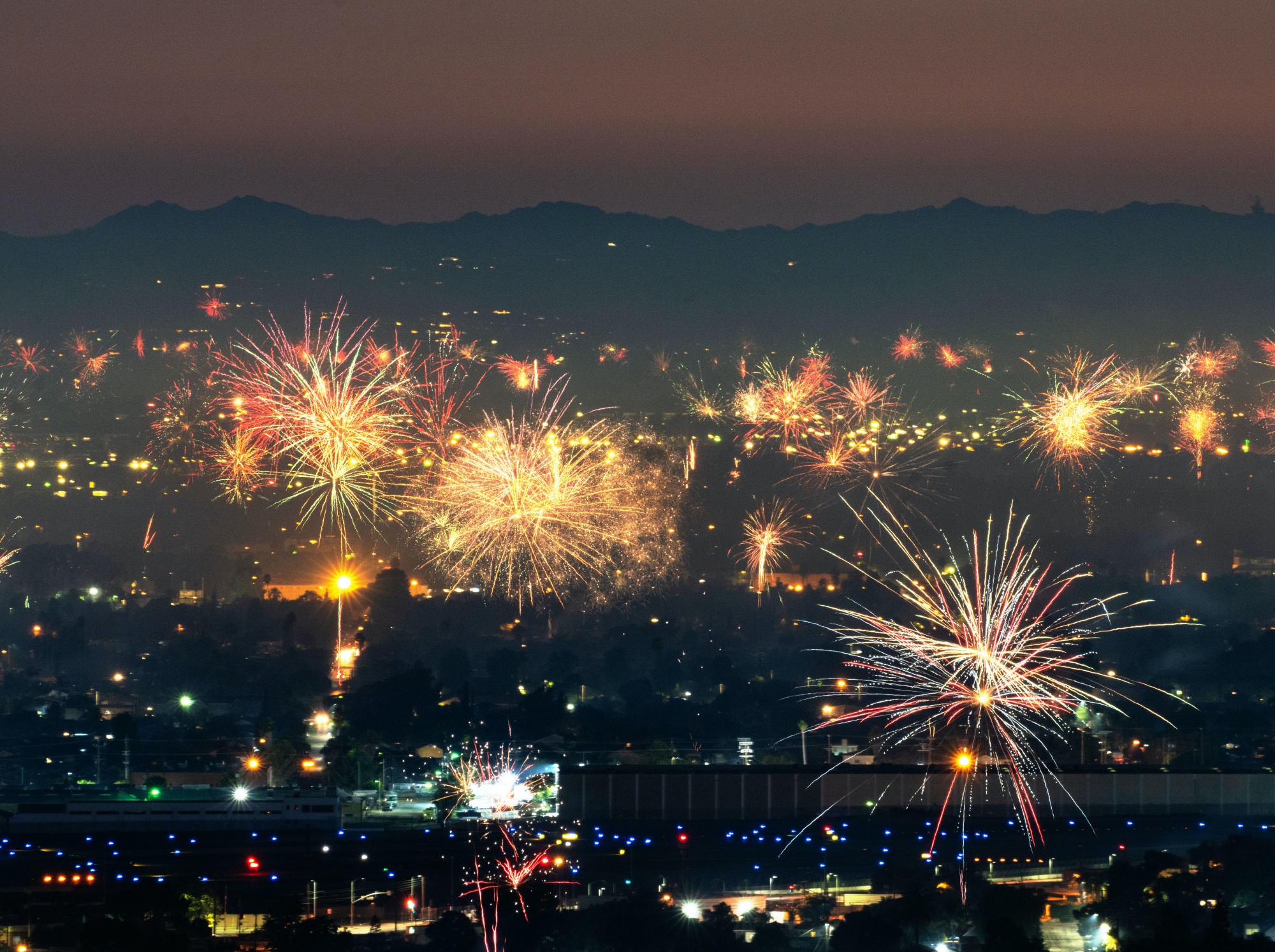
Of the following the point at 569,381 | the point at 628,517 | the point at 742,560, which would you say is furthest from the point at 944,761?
the point at 569,381

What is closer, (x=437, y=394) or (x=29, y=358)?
(x=437, y=394)

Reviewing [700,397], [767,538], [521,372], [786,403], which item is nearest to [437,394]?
[521,372]

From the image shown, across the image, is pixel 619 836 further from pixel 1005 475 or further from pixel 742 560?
pixel 1005 475

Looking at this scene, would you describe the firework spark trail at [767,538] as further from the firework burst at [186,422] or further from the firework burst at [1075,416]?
the firework burst at [186,422]

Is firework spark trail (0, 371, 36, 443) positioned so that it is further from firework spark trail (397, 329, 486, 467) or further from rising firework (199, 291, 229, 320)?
rising firework (199, 291, 229, 320)

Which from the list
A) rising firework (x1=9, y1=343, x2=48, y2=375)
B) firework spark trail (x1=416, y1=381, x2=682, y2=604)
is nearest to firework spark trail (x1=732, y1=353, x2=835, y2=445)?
firework spark trail (x1=416, y1=381, x2=682, y2=604)

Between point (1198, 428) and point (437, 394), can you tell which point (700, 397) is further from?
point (1198, 428)

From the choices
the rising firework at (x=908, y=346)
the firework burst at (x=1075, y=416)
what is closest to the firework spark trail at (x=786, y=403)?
the rising firework at (x=908, y=346)
